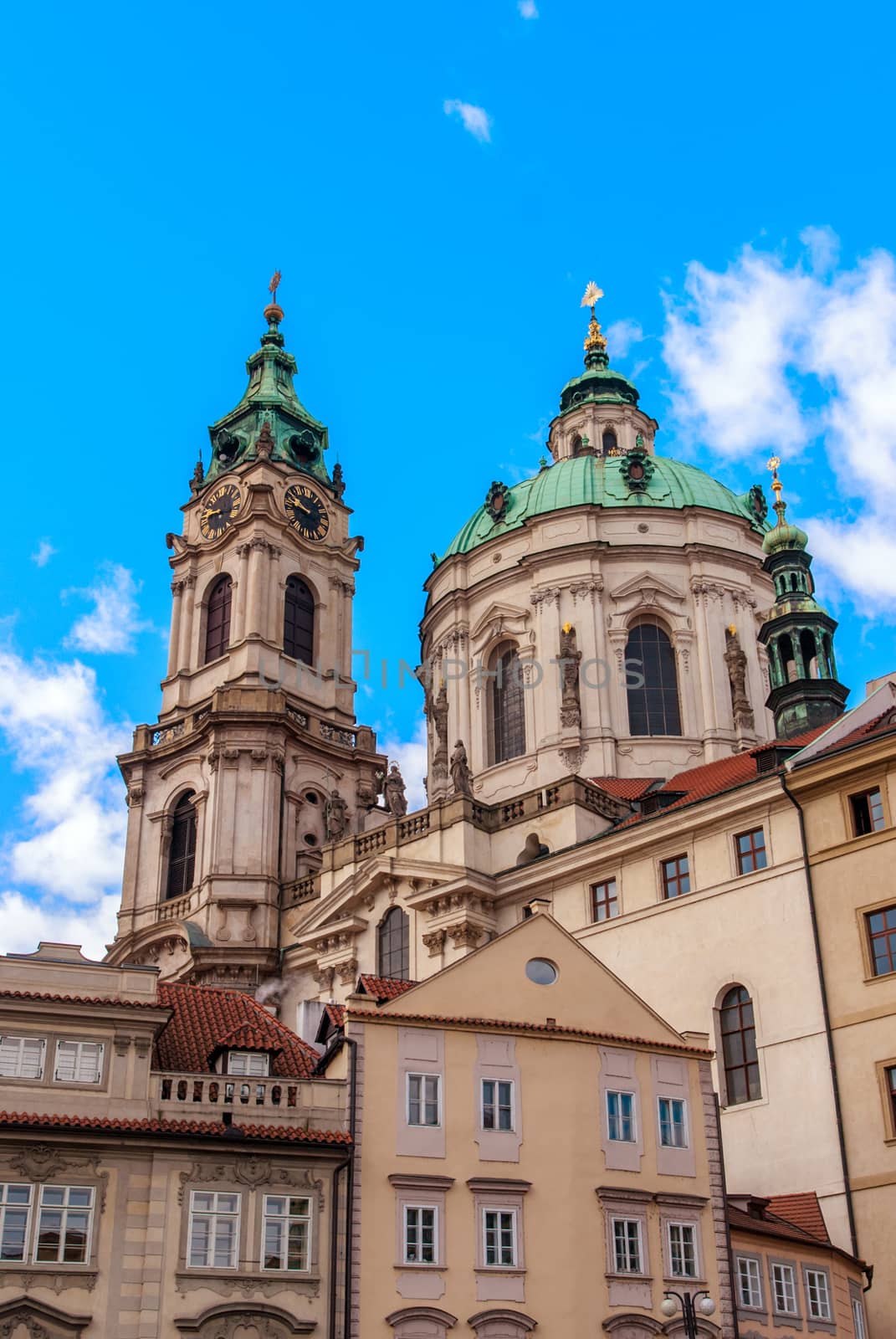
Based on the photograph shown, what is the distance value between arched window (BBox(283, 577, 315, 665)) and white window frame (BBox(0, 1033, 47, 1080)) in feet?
113

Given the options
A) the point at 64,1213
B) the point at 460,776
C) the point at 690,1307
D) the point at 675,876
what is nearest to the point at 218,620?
the point at 460,776

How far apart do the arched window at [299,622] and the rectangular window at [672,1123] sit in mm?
33620

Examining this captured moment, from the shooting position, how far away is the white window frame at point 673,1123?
31250 millimetres

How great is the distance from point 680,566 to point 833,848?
23569 millimetres

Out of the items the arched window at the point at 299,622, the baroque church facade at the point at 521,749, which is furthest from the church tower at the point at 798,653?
→ the arched window at the point at 299,622

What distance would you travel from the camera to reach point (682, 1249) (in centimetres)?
3016

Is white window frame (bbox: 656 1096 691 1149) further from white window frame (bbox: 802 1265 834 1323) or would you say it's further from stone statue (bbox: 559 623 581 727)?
stone statue (bbox: 559 623 581 727)

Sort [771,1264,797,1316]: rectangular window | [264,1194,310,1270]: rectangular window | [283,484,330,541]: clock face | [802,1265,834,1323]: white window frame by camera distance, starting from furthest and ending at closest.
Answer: [283,484,330,541]: clock face
[802,1265,834,1323]: white window frame
[771,1264,797,1316]: rectangular window
[264,1194,310,1270]: rectangular window

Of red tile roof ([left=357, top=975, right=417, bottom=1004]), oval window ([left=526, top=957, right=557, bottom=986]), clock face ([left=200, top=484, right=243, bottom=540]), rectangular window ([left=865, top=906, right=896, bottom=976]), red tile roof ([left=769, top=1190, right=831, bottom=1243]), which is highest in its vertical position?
clock face ([left=200, top=484, right=243, bottom=540])

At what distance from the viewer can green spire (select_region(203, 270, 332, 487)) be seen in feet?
218

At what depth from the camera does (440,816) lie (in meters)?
50.2

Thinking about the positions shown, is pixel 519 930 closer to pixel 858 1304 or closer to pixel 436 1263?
pixel 436 1263

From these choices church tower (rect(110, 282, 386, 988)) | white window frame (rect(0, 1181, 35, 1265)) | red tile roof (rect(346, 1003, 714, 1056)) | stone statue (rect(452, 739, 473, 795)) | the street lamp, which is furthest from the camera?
church tower (rect(110, 282, 386, 988))

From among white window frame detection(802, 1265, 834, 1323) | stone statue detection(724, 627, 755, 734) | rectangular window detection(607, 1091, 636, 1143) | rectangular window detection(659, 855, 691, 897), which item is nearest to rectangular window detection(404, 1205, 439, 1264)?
rectangular window detection(607, 1091, 636, 1143)
